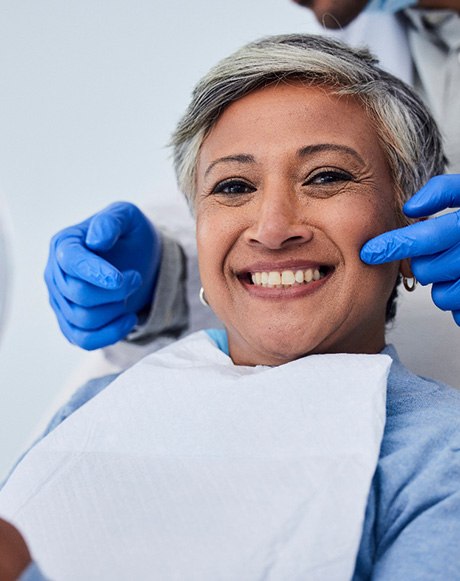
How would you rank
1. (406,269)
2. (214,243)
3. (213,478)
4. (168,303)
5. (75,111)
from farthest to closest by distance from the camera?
(75,111) < (168,303) < (406,269) < (214,243) < (213,478)

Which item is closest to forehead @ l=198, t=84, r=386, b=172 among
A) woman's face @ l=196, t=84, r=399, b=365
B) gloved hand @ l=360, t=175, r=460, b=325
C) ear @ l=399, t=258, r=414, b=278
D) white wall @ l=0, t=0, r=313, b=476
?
woman's face @ l=196, t=84, r=399, b=365

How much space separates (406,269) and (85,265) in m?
0.63

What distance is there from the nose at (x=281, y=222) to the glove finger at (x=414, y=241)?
0.10 metres

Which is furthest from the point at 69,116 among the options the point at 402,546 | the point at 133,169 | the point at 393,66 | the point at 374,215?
the point at 402,546

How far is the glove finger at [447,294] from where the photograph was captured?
142 cm

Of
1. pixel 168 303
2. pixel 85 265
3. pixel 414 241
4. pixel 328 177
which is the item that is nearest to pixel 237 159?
pixel 328 177

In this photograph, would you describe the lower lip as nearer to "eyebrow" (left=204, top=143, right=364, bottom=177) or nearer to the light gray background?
"eyebrow" (left=204, top=143, right=364, bottom=177)

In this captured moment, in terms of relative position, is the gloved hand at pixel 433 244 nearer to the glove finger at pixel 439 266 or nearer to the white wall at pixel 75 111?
the glove finger at pixel 439 266

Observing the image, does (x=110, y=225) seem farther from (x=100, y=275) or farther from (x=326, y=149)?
(x=326, y=149)

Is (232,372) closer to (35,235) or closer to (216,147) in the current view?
(216,147)

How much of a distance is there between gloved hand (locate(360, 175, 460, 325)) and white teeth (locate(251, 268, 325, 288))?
3.2 inches

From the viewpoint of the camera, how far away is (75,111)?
304 centimetres

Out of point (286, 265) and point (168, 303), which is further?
point (168, 303)

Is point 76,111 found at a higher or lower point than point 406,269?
higher
